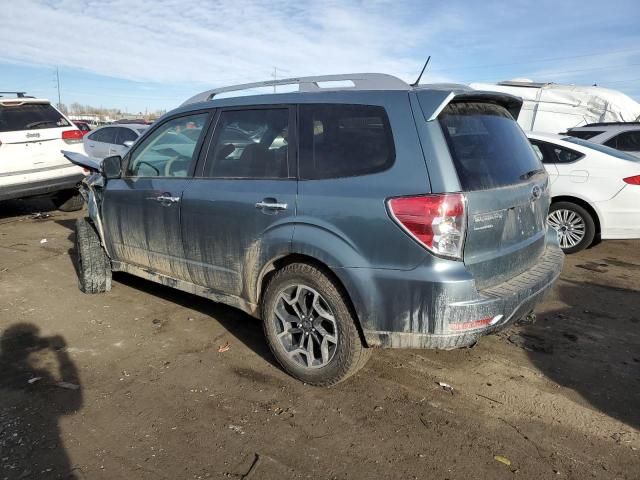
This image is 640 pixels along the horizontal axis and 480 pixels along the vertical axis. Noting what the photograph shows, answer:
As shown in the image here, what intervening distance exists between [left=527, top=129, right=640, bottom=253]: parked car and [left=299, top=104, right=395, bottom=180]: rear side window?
387cm

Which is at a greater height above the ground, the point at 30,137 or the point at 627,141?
the point at 30,137

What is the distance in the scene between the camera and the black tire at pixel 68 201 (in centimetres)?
930

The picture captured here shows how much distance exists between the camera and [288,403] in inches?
121

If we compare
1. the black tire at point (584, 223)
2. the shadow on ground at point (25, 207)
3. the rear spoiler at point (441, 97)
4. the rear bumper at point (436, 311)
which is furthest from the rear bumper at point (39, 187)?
the black tire at point (584, 223)

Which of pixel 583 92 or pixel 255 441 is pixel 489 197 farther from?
pixel 583 92

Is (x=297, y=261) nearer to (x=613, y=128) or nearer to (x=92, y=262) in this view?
(x=92, y=262)

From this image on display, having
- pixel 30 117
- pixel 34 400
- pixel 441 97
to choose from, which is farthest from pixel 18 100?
pixel 441 97

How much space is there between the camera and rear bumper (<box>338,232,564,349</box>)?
2.59m

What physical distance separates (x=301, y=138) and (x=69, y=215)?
24.7 ft

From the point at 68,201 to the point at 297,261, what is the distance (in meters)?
7.83

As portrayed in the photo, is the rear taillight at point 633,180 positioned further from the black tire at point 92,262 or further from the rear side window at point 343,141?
the black tire at point 92,262

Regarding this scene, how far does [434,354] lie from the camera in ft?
12.1

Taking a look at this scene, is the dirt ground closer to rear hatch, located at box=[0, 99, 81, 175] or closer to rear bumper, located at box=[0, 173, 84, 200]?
rear bumper, located at box=[0, 173, 84, 200]

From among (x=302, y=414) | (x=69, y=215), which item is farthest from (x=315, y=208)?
(x=69, y=215)
